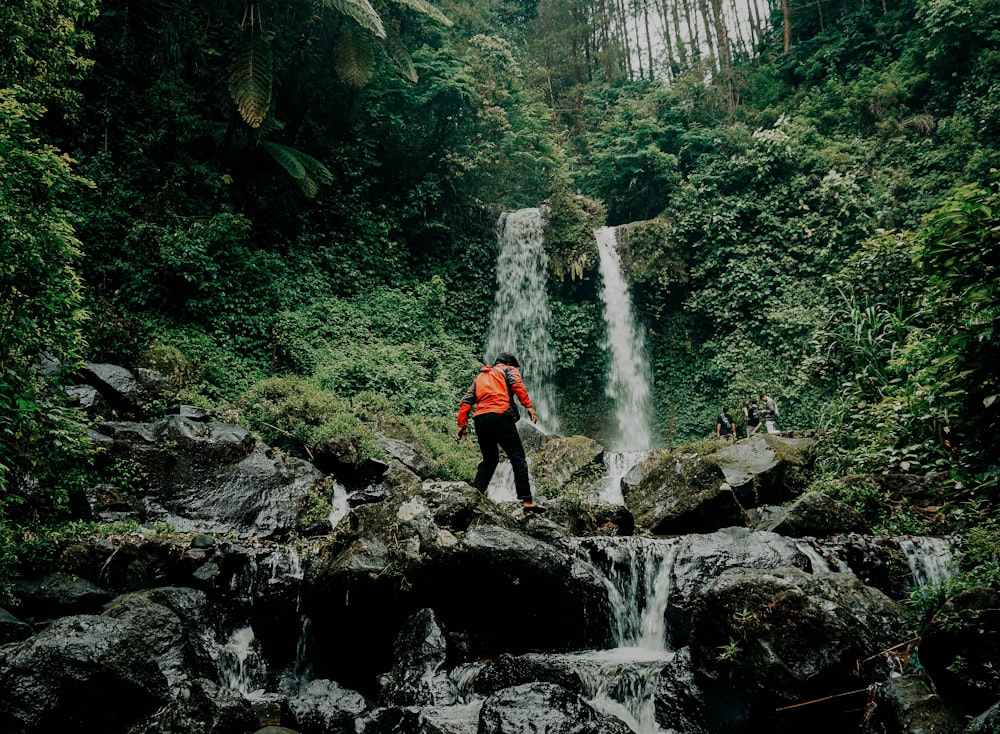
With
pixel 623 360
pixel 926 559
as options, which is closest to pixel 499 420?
pixel 926 559

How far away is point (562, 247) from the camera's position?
16938mm

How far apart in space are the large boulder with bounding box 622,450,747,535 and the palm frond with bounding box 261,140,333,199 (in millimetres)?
9596

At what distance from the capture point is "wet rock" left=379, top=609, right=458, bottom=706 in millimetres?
4590

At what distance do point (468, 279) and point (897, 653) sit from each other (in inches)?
554

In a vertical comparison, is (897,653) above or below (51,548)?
below

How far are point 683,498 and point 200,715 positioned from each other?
6.07m

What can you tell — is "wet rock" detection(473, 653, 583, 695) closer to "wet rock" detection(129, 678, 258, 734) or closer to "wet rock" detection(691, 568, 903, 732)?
"wet rock" detection(691, 568, 903, 732)

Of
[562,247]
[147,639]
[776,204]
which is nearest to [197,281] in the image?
[147,639]

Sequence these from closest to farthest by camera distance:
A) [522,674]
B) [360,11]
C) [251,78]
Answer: [522,674] < [251,78] < [360,11]

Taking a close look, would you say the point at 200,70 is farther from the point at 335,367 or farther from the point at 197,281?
the point at 335,367

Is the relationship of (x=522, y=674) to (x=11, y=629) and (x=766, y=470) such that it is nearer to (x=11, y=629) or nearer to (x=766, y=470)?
(x=11, y=629)

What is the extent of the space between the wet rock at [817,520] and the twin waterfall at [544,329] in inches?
378

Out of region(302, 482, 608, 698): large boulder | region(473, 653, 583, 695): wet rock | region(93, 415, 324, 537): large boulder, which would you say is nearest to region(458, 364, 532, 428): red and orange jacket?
region(302, 482, 608, 698): large boulder

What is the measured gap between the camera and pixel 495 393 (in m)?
6.62
